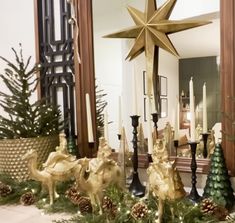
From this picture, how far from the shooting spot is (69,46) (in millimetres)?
1214

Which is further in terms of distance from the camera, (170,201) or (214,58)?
(214,58)

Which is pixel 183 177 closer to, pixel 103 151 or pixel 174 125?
pixel 174 125

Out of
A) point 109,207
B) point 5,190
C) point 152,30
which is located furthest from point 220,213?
point 5,190

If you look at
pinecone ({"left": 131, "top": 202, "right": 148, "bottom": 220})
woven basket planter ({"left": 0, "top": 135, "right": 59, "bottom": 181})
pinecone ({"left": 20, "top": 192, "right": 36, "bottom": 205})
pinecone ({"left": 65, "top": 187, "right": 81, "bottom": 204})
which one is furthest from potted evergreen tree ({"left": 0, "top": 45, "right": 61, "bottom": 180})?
pinecone ({"left": 131, "top": 202, "right": 148, "bottom": 220})

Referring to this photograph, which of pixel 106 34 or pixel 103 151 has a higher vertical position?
pixel 106 34

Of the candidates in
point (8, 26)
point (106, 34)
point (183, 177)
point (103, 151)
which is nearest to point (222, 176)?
point (183, 177)

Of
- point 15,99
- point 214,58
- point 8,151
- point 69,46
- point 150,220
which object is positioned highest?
point 69,46

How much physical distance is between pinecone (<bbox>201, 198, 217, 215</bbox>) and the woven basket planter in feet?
1.93

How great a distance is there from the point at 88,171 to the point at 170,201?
0.78 ft

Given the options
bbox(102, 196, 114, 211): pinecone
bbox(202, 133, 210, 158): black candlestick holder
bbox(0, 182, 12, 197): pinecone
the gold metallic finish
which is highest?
the gold metallic finish

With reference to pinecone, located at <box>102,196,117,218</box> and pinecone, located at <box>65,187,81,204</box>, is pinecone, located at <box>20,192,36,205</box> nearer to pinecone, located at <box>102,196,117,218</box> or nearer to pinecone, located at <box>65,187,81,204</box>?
pinecone, located at <box>65,187,81,204</box>

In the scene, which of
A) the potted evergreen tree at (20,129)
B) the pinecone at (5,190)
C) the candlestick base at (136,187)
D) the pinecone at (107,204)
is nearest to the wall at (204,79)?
the candlestick base at (136,187)

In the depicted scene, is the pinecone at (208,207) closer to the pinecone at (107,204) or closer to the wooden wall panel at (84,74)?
the pinecone at (107,204)

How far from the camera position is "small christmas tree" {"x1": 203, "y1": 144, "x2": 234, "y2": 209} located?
2.73 feet
